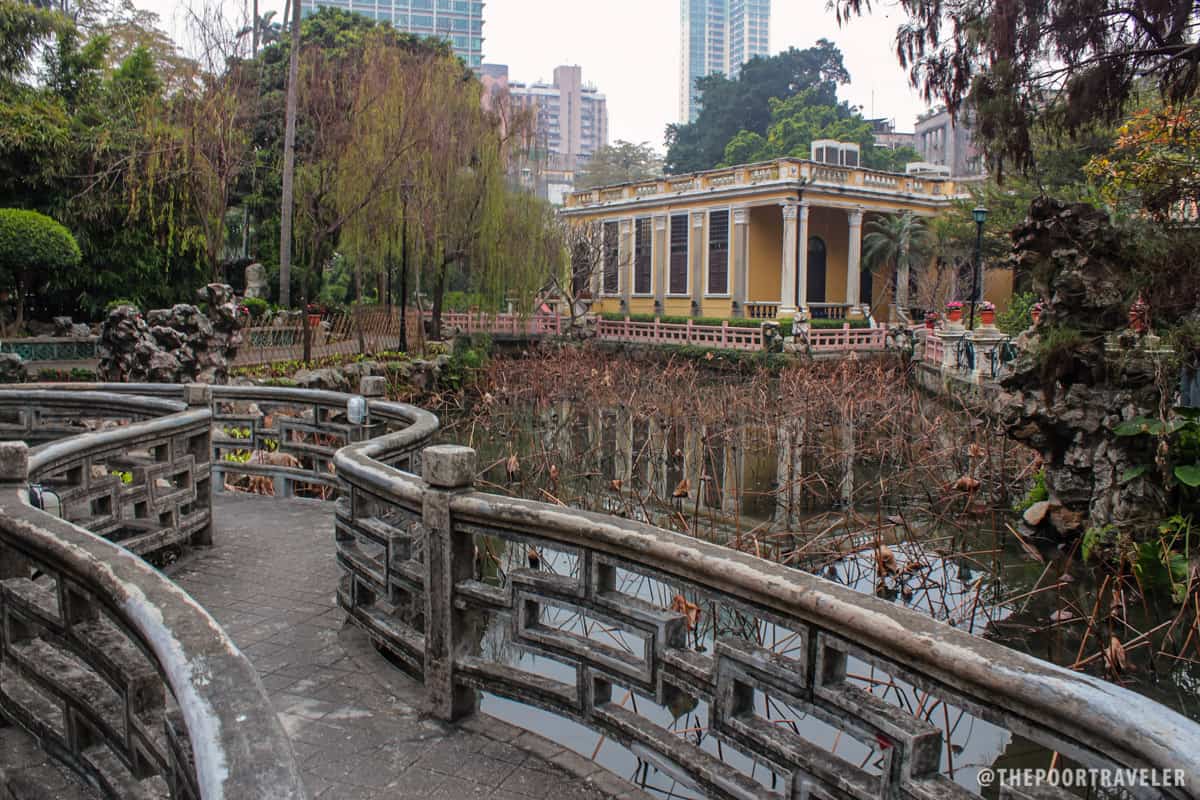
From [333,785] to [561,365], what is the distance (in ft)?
46.1

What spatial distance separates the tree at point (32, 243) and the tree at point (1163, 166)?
46.0 ft

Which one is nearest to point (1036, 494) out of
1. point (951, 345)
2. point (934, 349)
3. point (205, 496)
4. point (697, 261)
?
point (205, 496)

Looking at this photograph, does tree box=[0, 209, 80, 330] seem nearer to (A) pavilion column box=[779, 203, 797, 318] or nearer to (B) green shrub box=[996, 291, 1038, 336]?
(B) green shrub box=[996, 291, 1038, 336]

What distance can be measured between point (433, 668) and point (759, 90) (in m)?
46.7

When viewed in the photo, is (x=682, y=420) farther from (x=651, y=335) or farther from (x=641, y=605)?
(x=651, y=335)

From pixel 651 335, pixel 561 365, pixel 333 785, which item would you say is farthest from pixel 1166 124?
pixel 651 335

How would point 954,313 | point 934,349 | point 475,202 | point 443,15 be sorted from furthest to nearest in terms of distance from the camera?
point 443,15
point 475,202
point 934,349
point 954,313

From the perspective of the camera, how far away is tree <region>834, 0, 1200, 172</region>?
22.8ft

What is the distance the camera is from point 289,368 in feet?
52.2

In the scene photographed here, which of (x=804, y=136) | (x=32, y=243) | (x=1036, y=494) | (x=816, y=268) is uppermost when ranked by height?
(x=804, y=136)

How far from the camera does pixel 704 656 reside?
A: 239 centimetres

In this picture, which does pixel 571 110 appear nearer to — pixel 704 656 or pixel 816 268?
pixel 816 268

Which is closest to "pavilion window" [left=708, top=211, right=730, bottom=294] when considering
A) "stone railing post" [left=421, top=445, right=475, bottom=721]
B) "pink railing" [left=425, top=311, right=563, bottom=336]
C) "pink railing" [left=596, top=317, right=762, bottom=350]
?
"pink railing" [left=596, top=317, right=762, bottom=350]

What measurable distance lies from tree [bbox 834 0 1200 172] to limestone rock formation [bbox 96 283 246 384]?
905 centimetres
